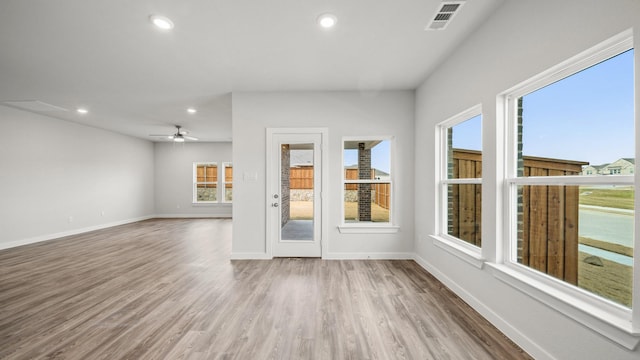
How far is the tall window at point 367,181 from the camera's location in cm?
411

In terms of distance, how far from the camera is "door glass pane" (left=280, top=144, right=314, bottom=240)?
4152 millimetres

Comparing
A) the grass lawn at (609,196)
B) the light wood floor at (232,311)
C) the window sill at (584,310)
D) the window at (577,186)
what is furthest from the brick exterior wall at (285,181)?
the grass lawn at (609,196)

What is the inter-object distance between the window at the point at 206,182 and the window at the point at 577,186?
→ 28.1 feet

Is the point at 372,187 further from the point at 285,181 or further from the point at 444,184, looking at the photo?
the point at 285,181

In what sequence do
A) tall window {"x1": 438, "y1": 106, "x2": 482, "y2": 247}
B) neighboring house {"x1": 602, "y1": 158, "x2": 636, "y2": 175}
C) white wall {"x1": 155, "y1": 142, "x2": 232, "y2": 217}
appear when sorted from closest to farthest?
neighboring house {"x1": 602, "y1": 158, "x2": 636, "y2": 175} → tall window {"x1": 438, "y1": 106, "x2": 482, "y2": 247} → white wall {"x1": 155, "y1": 142, "x2": 232, "y2": 217}

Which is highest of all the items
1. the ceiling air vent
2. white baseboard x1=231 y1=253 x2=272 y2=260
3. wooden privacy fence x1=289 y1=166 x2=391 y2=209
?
the ceiling air vent

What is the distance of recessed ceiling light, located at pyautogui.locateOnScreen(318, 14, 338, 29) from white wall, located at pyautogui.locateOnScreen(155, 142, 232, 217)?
7.20 m

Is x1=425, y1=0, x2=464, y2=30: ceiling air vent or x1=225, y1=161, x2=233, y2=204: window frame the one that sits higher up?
x1=425, y1=0, x2=464, y2=30: ceiling air vent

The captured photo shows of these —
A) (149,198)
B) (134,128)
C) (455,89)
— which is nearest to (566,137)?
(455,89)

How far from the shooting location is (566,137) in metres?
1.74

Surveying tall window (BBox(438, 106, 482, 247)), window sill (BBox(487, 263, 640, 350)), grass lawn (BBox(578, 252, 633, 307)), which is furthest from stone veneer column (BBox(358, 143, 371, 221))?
grass lawn (BBox(578, 252, 633, 307))

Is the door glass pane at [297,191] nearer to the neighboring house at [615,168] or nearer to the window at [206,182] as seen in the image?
the neighboring house at [615,168]

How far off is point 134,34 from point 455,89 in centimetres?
338

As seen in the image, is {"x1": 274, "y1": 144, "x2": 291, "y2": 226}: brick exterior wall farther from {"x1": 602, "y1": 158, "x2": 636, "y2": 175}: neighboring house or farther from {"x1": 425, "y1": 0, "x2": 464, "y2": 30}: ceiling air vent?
{"x1": 602, "y1": 158, "x2": 636, "y2": 175}: neighboring house
